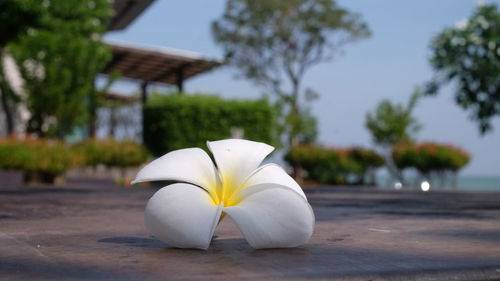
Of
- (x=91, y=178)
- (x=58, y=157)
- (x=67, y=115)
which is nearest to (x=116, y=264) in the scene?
(x=58, y=157)

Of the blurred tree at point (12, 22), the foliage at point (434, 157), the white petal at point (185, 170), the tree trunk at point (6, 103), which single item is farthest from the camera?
the blurred tree at point (12, 22)

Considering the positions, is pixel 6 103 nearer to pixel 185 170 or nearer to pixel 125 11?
pixel 125 11

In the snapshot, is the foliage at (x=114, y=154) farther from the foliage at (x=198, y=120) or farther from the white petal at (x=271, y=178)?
the white petal at (x=271, y=178)

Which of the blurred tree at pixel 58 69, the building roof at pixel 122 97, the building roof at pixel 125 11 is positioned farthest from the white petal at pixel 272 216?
the building roof at pixel 122 97

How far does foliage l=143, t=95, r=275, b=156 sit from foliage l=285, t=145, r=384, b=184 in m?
3.28

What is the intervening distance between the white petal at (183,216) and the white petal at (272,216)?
0.09 m

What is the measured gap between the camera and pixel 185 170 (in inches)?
110

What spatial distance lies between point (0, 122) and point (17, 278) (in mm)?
21721

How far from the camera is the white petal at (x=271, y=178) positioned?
9.04 feet

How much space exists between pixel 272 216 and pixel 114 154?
61.7ft

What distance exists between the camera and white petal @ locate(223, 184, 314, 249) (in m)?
2.61

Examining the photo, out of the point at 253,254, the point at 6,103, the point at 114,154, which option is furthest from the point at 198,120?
the point at 253,254

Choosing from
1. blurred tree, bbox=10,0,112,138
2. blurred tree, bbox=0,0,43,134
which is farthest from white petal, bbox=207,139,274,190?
blurred tree, bbox=0,0,43,134

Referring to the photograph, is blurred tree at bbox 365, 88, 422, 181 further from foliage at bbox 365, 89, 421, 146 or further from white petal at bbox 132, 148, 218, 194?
white petal at bbox 132, 148, 218, 194
